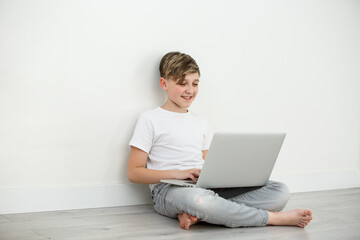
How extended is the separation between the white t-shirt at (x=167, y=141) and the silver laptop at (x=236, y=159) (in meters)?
0.21

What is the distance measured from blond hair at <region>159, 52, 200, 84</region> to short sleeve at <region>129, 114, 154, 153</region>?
0.23 metres

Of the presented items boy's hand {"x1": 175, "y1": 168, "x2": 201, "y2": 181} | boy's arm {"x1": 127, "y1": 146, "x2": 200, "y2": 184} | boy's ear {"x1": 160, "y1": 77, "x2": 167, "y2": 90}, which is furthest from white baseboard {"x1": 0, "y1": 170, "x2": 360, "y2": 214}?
boy's ear {"x1": 160, "y1": 77, "x2": 167, "y2": 90}

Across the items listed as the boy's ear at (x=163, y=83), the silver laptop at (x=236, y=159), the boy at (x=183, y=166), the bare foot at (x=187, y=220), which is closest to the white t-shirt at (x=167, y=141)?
the boy at (x=183, y=166)

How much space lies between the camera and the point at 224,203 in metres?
1.75

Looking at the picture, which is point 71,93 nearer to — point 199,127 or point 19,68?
point 19,68

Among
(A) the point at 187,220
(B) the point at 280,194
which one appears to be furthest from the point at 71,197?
(B) the point at 280,194

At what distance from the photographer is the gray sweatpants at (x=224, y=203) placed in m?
1.74

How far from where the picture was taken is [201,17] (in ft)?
7.88

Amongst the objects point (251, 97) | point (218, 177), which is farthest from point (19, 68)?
point (251, 97)

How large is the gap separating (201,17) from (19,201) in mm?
1237

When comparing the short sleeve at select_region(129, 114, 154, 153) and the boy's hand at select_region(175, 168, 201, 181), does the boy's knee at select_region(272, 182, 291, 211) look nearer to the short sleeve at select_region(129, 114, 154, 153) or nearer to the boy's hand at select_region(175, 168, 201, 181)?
the boy's hand at select_region(175, 168, 201, 181)

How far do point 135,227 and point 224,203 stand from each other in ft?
1.13

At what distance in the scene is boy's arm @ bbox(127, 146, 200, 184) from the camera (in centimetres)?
193

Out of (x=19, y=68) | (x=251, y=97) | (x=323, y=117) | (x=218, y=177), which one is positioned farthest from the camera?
(x=323, y=117)
